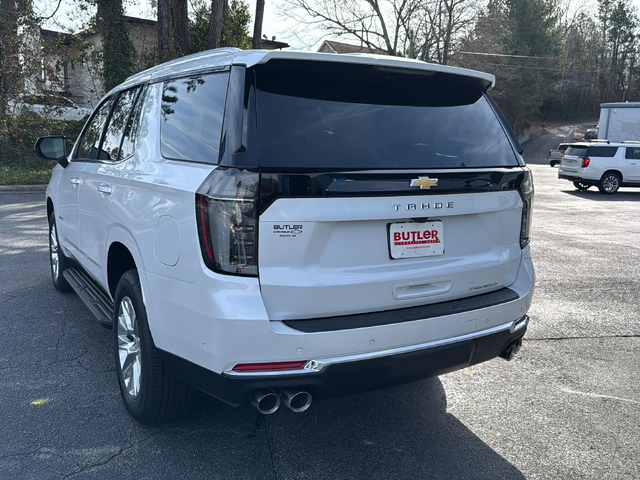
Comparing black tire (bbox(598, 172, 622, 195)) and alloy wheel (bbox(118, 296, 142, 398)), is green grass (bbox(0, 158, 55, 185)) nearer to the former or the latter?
alloy wheel (bbox(118, 296, 142, 398))

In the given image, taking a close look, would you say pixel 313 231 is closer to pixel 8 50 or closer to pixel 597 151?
pixel 8 50

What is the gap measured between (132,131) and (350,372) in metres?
2.10

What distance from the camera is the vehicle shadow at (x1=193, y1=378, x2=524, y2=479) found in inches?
117

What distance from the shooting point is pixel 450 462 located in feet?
10.1

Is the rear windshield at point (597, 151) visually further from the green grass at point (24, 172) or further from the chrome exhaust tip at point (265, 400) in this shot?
the chrome exhaust tip at point (265, 400)

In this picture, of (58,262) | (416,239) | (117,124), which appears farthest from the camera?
(58,262)

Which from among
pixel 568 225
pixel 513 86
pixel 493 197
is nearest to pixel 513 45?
pixel 513 86

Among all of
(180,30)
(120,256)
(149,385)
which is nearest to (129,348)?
(149,385)

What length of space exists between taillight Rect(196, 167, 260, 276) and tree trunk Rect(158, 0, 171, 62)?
19.6 m

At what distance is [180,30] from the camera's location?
20656 millimetres

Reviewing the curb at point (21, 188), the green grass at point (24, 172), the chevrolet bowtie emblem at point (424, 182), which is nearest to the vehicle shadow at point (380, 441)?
the chevrolet bowtie emblem at point (424, 182)

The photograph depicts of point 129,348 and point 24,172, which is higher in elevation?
point 129,348

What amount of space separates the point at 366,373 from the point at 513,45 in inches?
2440

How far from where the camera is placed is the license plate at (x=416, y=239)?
2.81m
